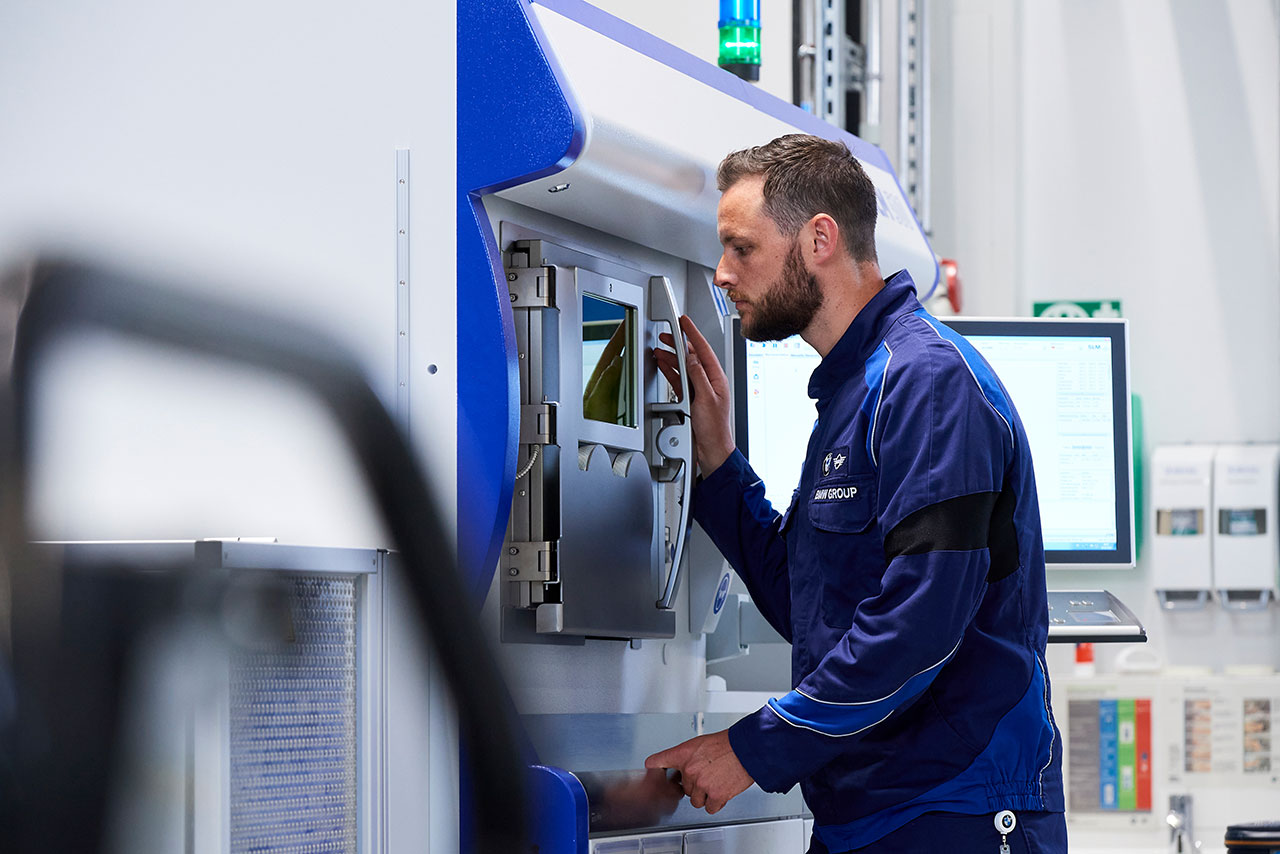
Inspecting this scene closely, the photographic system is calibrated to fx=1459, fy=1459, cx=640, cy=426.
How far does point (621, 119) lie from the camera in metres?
2.08

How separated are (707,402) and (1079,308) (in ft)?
8.88

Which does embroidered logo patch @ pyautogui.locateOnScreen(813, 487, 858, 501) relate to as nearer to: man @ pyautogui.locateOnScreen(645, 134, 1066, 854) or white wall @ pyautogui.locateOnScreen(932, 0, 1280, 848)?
man @ pyautogui.locateOnScreen(645, 134, 1066, 854)

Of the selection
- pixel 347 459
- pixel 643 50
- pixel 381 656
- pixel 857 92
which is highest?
pixel 857 92

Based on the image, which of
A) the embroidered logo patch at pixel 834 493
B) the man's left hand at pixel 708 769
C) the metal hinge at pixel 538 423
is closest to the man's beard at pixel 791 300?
the embroidered logo patch at pixel 834 493

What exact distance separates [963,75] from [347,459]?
4.98 m

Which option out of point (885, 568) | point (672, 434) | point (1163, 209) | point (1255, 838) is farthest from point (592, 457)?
point (1163, 209)

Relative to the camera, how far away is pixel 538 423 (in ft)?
6.87

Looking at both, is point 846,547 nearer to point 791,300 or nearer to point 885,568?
point 885,568

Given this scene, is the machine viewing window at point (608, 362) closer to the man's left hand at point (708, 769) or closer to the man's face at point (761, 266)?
the man's face at point (761, 266)

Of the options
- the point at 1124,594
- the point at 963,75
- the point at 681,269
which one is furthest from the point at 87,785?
A: the point at 963,75

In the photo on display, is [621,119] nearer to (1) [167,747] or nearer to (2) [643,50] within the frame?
(2) [643,50]

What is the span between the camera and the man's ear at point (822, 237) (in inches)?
87.2

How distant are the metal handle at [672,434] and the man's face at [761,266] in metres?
0.16

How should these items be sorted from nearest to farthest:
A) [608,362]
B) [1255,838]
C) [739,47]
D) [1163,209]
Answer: [608,362] < [739,47] < [1255,838] < [1163,209]
